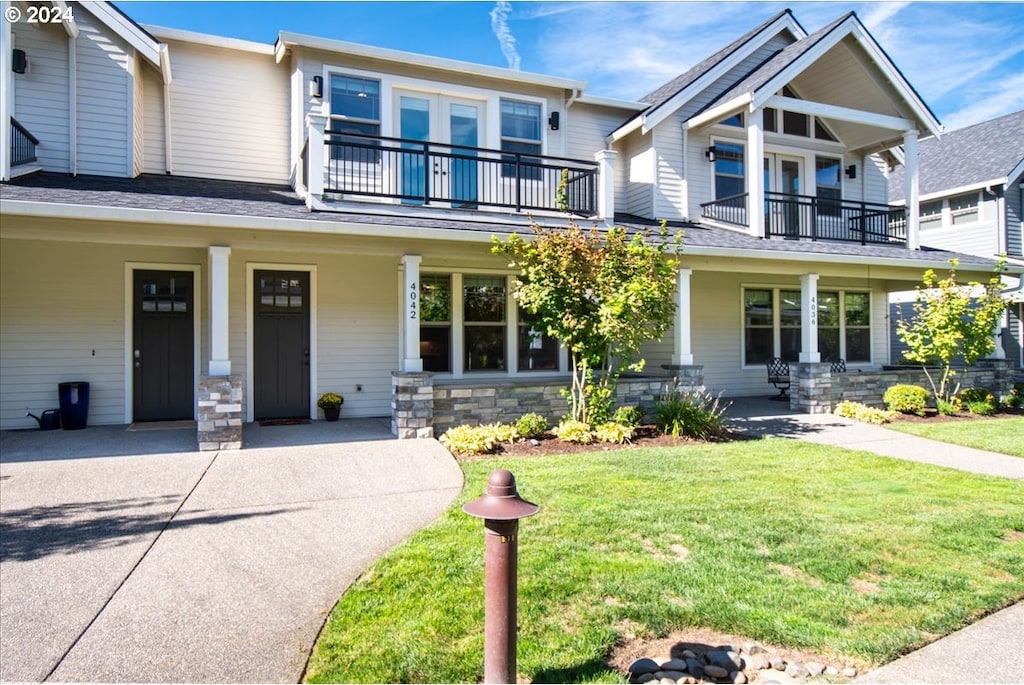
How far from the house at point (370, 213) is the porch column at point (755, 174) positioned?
0.05 metres

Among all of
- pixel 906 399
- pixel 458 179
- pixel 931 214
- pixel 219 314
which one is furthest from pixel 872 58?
pixel 219 314

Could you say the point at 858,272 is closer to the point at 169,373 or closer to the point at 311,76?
the point at 311,76

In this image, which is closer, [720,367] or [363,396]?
[363,396]

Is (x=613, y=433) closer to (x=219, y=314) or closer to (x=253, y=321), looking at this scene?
(x=219, y=314)

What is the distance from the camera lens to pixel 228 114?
427 inches

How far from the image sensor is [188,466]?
6.89m

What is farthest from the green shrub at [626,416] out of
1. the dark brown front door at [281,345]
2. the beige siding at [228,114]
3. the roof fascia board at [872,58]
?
the beige siding at [228,114]

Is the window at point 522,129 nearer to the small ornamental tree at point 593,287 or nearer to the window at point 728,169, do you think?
the small ornamental tree at point 593,287

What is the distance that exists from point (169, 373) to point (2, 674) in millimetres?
7493

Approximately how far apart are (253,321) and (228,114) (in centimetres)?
389

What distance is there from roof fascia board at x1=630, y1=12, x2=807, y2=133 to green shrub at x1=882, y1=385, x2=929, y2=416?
686cm

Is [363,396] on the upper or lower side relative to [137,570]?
upper

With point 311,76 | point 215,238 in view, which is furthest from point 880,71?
point 215,238

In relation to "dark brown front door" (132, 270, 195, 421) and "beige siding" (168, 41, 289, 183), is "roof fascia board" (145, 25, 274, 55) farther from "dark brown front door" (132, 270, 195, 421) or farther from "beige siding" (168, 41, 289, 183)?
"dark brown front door" (132, 270, 195, 421)
